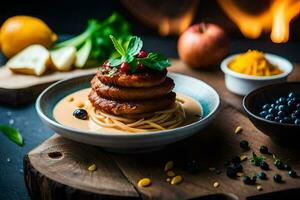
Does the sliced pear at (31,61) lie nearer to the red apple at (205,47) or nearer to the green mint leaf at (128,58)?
the red apple at (205,47)

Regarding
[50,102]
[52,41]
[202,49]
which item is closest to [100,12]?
[52,41]

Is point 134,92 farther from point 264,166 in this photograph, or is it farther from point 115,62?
point 264,166

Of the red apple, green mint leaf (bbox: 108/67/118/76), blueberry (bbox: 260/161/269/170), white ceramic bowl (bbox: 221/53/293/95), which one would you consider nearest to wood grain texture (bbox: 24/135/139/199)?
green mint leaf (bbox: 108/67/118/76)

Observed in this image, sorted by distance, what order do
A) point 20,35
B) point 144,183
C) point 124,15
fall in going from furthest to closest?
point 124,15, point 20,35, point 144,183

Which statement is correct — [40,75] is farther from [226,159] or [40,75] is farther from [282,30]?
[282,30]

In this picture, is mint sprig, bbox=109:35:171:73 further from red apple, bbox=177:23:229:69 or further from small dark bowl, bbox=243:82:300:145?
red apple, bbox=177:23:229:69

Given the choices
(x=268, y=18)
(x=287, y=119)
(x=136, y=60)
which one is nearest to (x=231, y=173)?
(x=287, y=119)

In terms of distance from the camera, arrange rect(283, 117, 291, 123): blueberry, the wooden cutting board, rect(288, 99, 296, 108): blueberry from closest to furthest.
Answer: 1. the wooden cutting board
2. rect(283, 117, 291, 123): blueberry
3. rect(288, 99, 296, 108): blueberry

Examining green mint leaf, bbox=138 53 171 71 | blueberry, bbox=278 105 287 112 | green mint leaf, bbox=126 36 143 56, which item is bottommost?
blueberry, bbox=278 105 287 112
